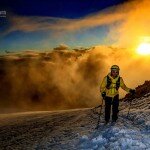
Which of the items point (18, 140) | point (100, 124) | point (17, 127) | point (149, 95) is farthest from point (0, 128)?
point (149, 95)

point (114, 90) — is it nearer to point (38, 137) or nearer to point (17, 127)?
point (38, 137)

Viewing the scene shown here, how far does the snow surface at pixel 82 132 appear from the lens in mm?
11863

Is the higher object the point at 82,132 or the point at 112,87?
the point at 112,87

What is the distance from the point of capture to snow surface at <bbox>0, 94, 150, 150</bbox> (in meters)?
11.9

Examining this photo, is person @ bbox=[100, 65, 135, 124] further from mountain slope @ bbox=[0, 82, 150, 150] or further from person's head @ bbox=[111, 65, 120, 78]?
mountain slope @ bbox=[0, 82, 150, 150]

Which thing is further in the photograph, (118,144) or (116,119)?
(116,119)

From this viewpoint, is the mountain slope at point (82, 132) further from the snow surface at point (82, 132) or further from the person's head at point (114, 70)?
the person's head at point (114, 70)

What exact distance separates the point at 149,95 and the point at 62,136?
5819mm

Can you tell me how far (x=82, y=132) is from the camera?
13414 millimetres

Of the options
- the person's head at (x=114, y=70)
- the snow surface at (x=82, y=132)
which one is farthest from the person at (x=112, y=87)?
the snow surface at (x=82, y=132)

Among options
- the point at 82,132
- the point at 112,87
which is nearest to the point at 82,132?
the point at 82,132

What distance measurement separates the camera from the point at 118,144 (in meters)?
11.5

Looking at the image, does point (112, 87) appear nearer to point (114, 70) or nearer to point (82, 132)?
point (114, 70)

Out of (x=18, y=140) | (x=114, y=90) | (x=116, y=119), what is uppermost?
(x=114, y=90)
